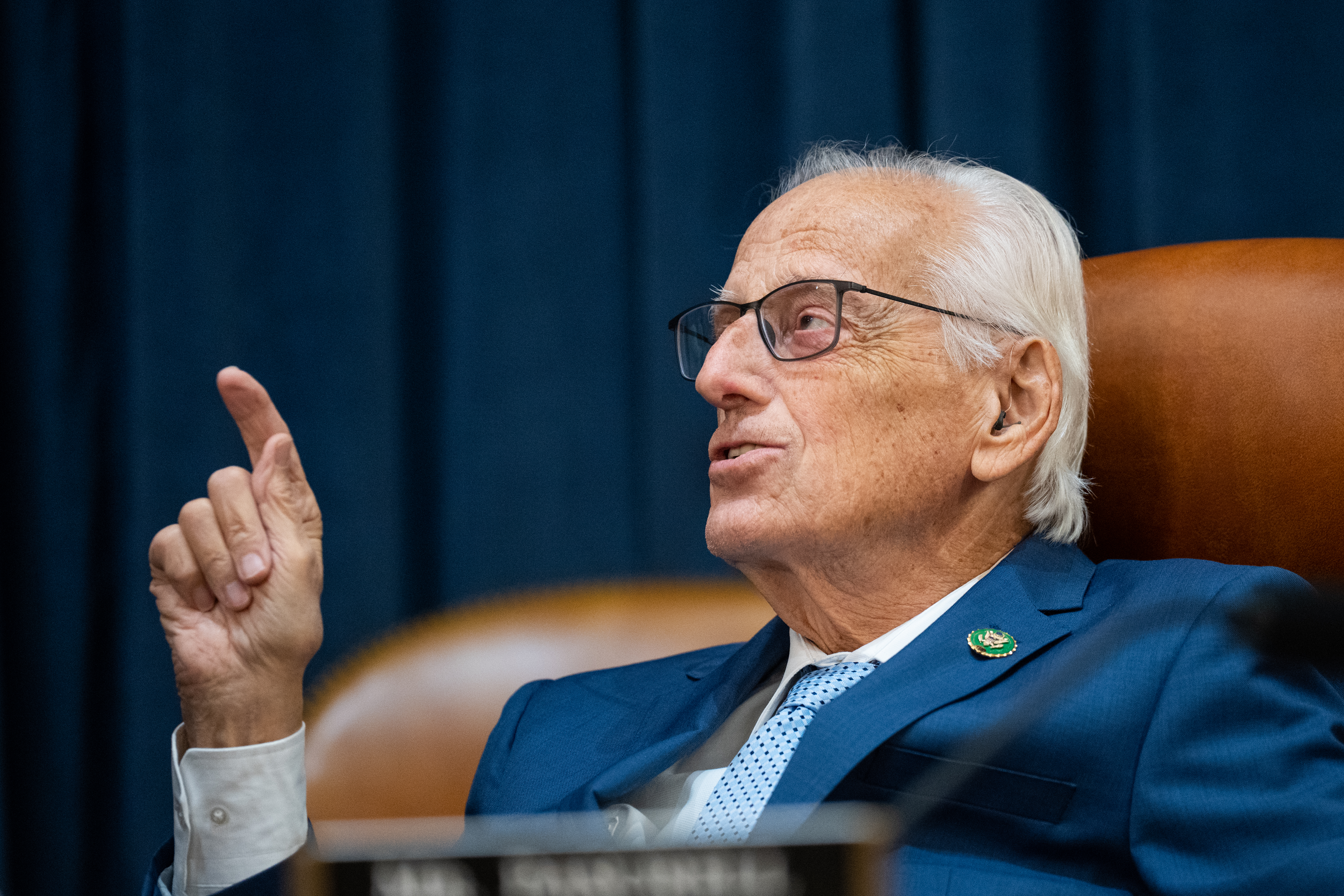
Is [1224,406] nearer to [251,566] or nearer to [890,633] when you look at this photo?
[890,633]

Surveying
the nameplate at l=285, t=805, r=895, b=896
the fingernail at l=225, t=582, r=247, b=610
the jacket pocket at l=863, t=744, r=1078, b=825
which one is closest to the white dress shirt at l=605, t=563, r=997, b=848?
the jacket pocket at l=863, t=744, r=1078, b=825

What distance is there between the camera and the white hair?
129cm

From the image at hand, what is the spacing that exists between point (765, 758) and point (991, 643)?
0.26 metres

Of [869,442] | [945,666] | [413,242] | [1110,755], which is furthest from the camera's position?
[413,242]

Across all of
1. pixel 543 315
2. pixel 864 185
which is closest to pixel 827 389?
pixel 864 185

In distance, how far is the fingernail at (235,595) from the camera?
1.11 metres

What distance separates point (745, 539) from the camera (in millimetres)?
1238

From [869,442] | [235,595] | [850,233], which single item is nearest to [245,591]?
[235,595]

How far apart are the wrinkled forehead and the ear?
→ 158 mm

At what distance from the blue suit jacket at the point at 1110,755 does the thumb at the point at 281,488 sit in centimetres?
35

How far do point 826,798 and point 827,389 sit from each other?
1.53 ft

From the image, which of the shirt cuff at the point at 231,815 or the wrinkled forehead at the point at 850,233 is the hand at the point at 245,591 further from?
the wrinkled forehead at the point at 850,233

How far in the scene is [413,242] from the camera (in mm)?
1964

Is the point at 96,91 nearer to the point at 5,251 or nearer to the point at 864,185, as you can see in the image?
the point at 5,251
